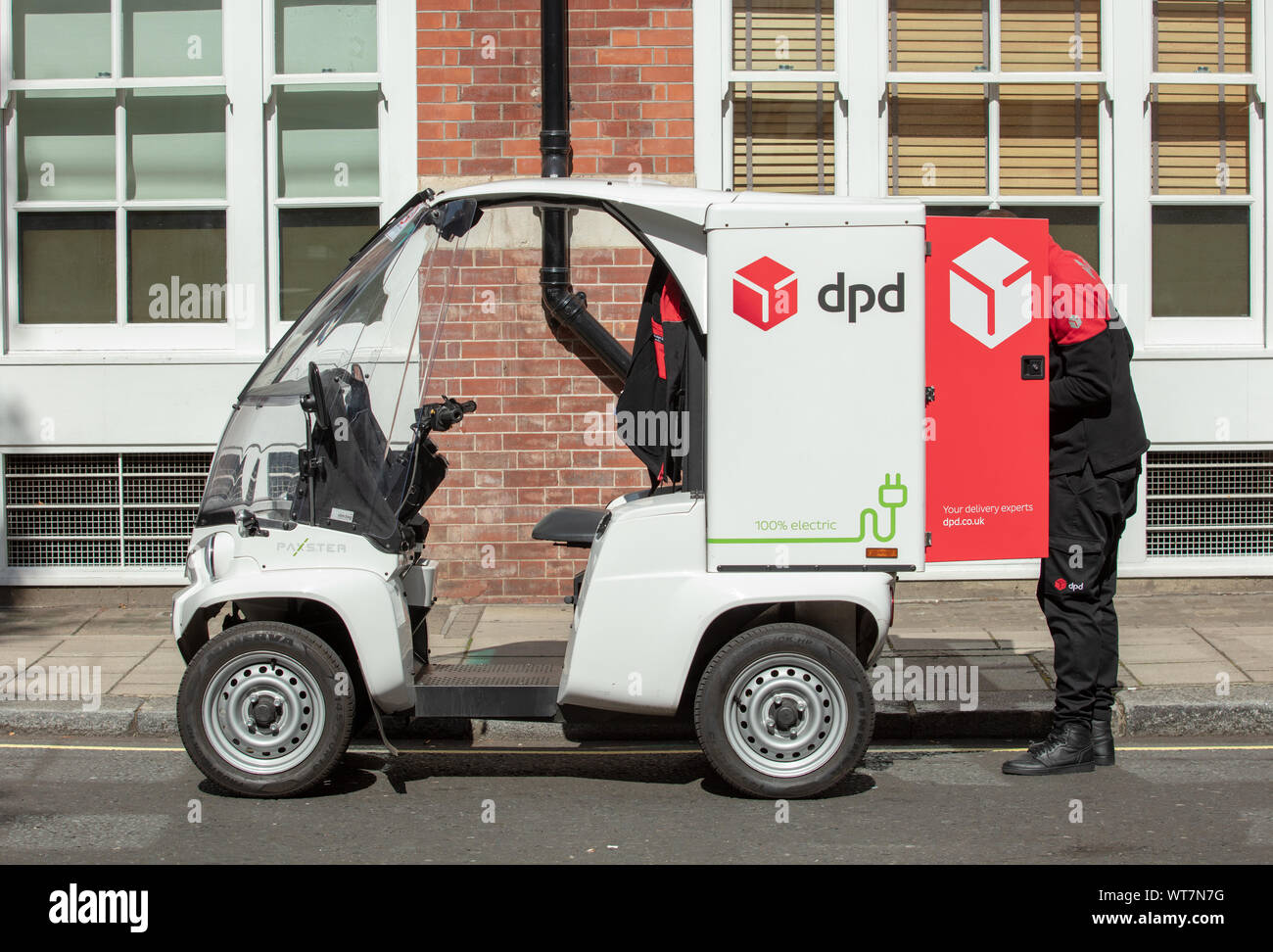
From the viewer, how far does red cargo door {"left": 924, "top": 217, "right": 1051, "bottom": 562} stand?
5.84 meters

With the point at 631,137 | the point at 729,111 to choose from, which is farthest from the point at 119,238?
the point at 729,111

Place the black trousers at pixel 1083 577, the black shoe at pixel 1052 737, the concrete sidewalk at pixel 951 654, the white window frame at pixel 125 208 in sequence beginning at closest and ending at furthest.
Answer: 1. the black trousers at pixel 1083 577
2. the black shoe at pixel 1052 737
3. the concrete sidewalk at pixel 951 654
4. the white window frame at pixel 125 208

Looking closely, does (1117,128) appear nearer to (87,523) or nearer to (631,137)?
(631,137)

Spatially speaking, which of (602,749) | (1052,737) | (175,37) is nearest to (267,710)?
(602,749)

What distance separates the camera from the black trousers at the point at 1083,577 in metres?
6.11

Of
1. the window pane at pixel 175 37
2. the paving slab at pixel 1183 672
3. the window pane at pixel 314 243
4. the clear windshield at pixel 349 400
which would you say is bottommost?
the paving slab at pixel 1183 672

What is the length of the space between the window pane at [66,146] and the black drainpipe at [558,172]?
2982 mm

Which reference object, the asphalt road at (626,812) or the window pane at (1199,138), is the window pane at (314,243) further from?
the window pane at (1199,138)

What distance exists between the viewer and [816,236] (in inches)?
218

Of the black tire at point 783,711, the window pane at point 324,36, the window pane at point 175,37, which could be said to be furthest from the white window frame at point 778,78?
the black tire at point 783,711

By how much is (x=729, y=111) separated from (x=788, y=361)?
4.47m
